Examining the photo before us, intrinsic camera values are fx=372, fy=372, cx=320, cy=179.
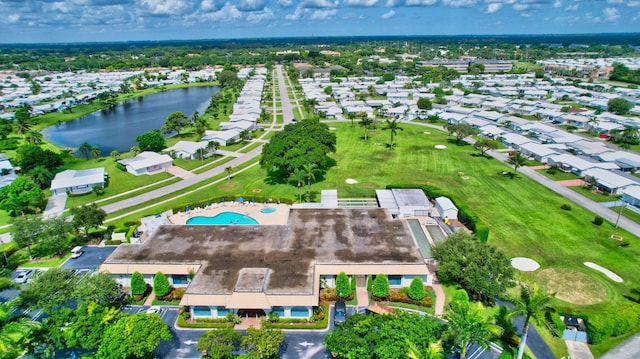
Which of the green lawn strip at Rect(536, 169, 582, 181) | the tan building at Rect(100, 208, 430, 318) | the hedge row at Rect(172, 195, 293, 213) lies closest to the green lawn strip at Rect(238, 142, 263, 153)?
the hedge row at Rect(172, 195, 293, 213)

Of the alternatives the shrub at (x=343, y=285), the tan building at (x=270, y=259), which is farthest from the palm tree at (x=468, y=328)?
the shrub at (x=343, y=285)

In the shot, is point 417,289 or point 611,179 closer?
point 417,289

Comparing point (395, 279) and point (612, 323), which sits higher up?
point (612, 323)

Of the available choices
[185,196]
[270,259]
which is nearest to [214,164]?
[185,196]

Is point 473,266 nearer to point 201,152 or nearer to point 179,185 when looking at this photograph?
point 179,185

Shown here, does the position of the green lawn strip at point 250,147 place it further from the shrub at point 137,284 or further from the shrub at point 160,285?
the shrub at point 160,285

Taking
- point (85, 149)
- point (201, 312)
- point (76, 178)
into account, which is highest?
point (85, 149)
